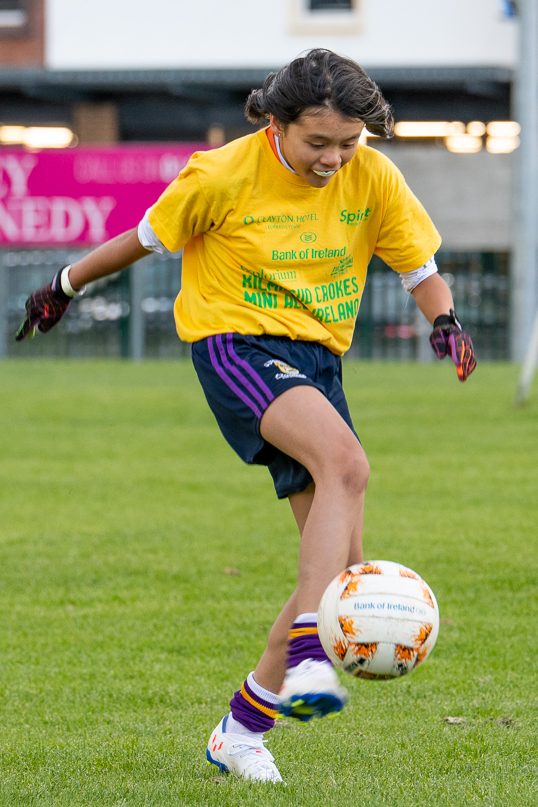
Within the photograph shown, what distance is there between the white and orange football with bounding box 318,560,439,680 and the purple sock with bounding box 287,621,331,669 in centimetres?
2

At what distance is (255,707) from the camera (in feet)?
11.5

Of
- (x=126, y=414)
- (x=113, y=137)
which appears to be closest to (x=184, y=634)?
(x=126, y=414)

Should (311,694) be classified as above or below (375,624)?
below

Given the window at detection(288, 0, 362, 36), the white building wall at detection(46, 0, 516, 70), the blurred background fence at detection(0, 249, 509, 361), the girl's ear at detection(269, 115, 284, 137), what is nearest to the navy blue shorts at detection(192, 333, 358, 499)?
the girl's ear at detection(269, 115, 284, 137)

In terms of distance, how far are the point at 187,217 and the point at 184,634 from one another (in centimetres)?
235

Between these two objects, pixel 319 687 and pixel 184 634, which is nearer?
pixel 319 687

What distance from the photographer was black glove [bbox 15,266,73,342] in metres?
3.84

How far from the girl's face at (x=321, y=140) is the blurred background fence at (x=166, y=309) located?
70.4ft

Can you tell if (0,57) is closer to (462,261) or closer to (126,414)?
(462,261)

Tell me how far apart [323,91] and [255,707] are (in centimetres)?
182

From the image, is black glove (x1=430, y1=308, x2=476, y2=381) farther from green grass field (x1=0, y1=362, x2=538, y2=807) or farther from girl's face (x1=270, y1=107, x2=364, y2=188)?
green grass field (x1=0, y1=362, x2=538, y2=807)

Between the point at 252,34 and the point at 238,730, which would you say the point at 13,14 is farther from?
the point at 238,730

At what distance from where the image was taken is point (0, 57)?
25.4 metres

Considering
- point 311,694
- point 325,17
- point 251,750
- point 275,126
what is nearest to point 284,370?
point 275,126
